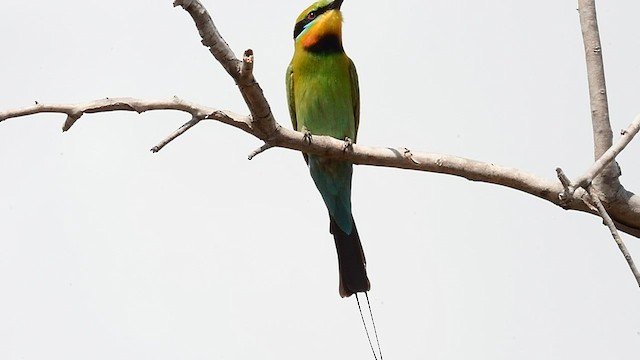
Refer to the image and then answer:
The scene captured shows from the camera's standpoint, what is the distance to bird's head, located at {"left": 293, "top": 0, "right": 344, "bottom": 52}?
4.11 metres

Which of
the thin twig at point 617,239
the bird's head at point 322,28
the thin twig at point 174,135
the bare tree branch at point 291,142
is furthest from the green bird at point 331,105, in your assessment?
the thin twig at point 617,239

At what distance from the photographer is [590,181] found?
2.37 metres

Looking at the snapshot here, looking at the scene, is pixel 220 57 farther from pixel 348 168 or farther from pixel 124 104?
pixel 348 168

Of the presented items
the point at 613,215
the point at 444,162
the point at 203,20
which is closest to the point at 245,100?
the point at 203,20

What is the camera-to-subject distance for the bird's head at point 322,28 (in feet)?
13.5

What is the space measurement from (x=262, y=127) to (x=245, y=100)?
100 millimetres

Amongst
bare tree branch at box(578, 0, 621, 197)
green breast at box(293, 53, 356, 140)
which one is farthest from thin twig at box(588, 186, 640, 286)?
green breast at box(293, 53, 356, 140)

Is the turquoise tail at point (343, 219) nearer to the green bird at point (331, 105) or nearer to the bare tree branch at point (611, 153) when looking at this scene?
the green bird at point (331, 105)

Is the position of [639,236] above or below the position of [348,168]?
below

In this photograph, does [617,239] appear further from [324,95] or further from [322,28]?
[322,28]

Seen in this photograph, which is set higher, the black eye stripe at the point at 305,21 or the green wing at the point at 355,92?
the black eye stripe at the point at 305,21

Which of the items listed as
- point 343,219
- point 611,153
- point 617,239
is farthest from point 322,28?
point 617,239

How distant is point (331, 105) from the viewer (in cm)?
402

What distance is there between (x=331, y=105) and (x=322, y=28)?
36 cm
